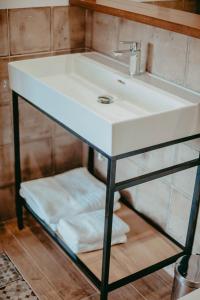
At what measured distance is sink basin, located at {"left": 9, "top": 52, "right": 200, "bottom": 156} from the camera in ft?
5.40

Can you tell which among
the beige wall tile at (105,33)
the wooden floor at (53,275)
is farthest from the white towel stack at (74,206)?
the beige wall tile at (105,33)

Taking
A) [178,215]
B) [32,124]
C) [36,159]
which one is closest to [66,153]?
[36,159]

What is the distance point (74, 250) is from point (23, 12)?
1.13m

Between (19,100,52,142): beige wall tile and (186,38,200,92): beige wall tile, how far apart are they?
880mm

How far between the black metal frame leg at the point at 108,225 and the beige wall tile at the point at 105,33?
837mm

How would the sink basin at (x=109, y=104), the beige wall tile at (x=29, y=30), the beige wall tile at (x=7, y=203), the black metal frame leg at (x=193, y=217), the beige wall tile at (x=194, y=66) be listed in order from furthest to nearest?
the beige wall tile at (x=7, y=203) → the beige wall tile at (x=29, y=30) → the black metal frame leg at (x=193, y=217) → the beige wall tile at (x=194, y=66) → the sink basin at (x=109, y=104)

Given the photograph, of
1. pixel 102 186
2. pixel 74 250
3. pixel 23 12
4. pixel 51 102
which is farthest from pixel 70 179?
pixel 23 12

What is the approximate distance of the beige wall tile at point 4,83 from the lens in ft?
7.37

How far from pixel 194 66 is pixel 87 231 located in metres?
0.87

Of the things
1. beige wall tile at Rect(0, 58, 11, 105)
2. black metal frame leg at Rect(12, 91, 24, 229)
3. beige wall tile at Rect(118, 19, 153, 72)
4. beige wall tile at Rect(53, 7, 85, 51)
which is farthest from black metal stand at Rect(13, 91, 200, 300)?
beige wall tile at Rect(118, 19, 153, 72)

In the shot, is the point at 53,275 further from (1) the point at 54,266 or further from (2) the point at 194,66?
(2) the point at 194,66

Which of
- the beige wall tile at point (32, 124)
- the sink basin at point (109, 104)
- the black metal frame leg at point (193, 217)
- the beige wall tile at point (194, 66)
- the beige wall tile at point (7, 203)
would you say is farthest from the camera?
the beige wall tile at point (7, 203)

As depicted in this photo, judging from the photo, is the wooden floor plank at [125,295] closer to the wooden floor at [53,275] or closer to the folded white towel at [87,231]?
the wooden floor at [53,275]

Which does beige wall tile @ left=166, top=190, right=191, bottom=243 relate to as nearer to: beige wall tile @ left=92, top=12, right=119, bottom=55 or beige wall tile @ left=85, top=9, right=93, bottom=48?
beige wall tile @ left=92, top=12, right=119, bottom=55
